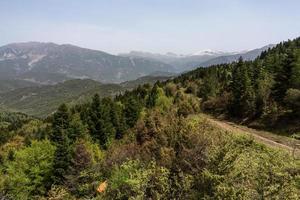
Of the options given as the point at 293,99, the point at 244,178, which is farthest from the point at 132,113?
the point at 244,178

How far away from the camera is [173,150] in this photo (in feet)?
118


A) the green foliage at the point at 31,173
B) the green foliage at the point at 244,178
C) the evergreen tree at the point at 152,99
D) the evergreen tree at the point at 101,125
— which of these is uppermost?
the green foliage at the point at 244,178

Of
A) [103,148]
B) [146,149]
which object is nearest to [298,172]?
[146,149]

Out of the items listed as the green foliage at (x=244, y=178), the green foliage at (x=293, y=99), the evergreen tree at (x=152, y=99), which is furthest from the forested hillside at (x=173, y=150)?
the evergreen tree at (x=152, y=99)

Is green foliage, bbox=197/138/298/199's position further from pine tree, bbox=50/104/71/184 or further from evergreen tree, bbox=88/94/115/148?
evergreen tree, bbox=88/94/115/148

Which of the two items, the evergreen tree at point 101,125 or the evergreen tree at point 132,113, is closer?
the evergreen tree at point 101,125

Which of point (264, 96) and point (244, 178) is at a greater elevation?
point (244, 178)

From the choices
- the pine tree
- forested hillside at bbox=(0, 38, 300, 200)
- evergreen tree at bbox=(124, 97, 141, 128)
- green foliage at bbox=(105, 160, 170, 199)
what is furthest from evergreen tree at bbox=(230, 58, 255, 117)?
green foliage at bbox=(105, 160, 170, 199)

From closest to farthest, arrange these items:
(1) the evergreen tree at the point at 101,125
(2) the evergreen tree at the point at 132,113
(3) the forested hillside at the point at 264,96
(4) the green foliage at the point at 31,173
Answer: (4) the green foliage at the point at 31,173 → (3) the forested hillside at the point at 264,96 → (1) the evergreen tree at the point at 101,125 → (2) the evergreen tree at the point at 132,113

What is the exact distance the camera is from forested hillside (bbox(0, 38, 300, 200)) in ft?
75.5

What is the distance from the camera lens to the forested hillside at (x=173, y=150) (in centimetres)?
2300

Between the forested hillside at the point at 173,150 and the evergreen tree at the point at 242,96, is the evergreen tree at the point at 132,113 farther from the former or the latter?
the evergreen tree at the point at 242,96

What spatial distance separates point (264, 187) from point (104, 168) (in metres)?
26.7

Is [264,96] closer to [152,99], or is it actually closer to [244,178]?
[152,99]
